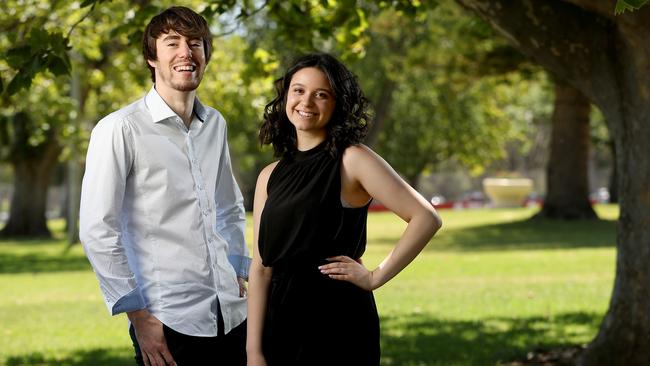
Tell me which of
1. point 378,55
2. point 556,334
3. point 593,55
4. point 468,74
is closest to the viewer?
point 593,55

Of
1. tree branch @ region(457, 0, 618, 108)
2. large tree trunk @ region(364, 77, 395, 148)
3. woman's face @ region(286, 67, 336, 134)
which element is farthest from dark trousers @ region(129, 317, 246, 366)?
large tree trunk @ region(364, 77, 395, 148)

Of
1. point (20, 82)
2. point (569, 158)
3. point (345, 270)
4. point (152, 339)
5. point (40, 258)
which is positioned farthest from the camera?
point (569, 158)

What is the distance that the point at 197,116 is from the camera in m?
4.05

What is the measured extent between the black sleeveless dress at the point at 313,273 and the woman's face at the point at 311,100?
9 centimetres

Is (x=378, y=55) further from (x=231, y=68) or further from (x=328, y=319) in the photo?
(x=328, y=319)

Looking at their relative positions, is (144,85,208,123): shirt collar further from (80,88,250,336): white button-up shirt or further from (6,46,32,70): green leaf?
(6,46,32,70): green leaf

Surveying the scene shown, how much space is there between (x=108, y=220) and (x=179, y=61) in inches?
23.3

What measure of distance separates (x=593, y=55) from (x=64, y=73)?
3.36m

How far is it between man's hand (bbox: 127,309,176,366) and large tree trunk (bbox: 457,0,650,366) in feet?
13.6

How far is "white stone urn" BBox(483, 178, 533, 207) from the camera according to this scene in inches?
2269

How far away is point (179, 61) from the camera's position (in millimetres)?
3824

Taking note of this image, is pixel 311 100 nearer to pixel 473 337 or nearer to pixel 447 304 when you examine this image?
pixel 473 337

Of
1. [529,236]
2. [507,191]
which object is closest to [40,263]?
[529,236]

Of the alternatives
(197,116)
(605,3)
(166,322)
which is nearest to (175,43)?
(197,116)
